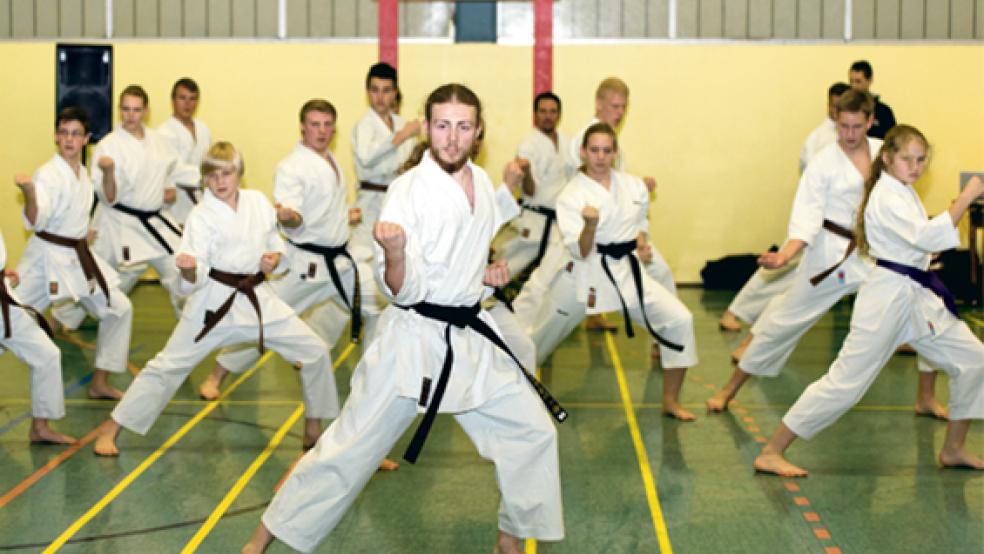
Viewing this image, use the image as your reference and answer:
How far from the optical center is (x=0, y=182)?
452 inches

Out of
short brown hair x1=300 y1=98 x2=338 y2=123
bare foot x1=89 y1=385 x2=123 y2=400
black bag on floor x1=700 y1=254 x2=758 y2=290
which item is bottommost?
bare foot x1=89 y1=385 x2=123 y2=400

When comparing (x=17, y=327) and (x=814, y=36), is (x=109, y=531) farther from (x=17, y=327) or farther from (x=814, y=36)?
(x=814, y=36)

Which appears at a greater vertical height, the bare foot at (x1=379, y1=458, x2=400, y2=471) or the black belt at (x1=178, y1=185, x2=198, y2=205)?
the black belt at (x1=178, y1=185, x2=198, y2=205)

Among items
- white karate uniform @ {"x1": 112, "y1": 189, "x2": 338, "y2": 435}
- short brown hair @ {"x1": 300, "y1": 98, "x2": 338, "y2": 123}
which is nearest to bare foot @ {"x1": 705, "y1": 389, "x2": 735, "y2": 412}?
white karate uniform @ {"x1": 112, "y1": 189, "x2": 338, "y2": 435}

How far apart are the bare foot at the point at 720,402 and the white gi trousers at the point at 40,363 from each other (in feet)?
10.1

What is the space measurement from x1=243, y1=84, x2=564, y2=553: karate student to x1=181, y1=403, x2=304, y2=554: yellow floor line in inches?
21.0

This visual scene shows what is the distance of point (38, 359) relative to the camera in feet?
18.5

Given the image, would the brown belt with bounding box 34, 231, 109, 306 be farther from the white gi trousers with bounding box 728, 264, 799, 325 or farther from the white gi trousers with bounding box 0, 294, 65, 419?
the white gi trousers with bounding box 728, 264, 799, 325

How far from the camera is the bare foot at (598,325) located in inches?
351

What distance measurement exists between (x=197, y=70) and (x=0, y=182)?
2009 mm

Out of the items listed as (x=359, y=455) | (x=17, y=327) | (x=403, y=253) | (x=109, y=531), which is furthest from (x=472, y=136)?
(x=17, y=327)

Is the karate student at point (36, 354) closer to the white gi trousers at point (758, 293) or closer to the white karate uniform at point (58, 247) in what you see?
the white karate uniform at point (58, 247)

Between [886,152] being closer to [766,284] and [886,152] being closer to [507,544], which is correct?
[507,544]

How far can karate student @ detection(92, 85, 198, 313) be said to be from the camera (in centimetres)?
763
